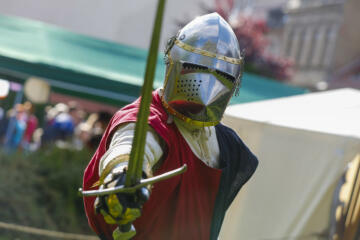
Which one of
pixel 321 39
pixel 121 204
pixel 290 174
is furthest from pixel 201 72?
pixel 321 39

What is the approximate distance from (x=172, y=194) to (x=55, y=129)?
645cm

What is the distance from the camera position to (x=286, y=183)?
16.9 feet

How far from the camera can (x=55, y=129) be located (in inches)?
364

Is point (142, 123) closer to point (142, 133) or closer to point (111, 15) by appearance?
point (142, 133)

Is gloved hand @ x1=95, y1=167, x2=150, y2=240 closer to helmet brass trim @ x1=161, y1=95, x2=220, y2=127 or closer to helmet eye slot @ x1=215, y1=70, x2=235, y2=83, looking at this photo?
helmet brass trim @ x1=161, y1=95, x2=220, y2=127

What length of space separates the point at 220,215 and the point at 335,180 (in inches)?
80.2

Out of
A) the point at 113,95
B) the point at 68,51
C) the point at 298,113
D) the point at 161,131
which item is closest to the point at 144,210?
the point at 161,131

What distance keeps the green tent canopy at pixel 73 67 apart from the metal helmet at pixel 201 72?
3.65m

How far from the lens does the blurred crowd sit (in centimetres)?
845

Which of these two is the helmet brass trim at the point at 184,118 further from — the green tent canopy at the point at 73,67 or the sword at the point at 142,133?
the green tent canopy at the point at 73,67

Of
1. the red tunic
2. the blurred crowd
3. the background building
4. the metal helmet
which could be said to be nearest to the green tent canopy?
the blurred crowd

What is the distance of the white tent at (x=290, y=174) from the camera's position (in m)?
5.00

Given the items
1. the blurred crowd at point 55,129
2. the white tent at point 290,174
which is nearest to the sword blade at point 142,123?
the white tent at point 290,174

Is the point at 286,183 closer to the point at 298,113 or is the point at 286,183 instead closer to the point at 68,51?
the point at 298,113
